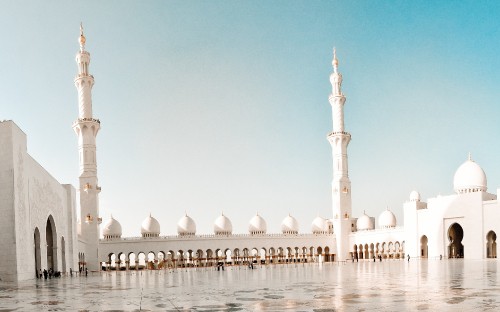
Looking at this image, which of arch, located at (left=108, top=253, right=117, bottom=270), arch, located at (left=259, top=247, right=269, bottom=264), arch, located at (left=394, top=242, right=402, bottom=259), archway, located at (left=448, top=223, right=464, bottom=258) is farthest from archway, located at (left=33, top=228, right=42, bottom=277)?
arch, located at (left=394, top=242, right=402, bottom=259)

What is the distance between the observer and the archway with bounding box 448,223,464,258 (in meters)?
43.9

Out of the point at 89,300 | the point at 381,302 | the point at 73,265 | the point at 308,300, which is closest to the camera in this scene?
the point at 381,302

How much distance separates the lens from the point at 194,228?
5381 centimetres

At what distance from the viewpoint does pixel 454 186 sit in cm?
4428

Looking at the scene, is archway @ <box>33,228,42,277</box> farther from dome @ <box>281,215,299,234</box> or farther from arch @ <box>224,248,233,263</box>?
dome @ <box>281,215,299,234</box>

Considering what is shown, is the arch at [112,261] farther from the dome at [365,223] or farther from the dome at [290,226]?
the dome at [365,223]

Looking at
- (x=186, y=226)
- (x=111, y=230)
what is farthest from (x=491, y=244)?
(x=111, y=230)

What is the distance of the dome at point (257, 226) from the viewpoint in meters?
56.1

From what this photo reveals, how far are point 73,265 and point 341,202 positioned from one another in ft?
80.2

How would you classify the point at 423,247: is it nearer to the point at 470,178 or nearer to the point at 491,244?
the point at 491,244

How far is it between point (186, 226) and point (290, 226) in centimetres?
1061

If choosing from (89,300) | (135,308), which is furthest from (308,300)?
Answer: (89,300)

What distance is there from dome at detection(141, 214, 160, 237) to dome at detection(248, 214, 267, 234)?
9.62 meters

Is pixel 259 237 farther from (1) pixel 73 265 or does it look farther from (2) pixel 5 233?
(2) pixel 5 233
